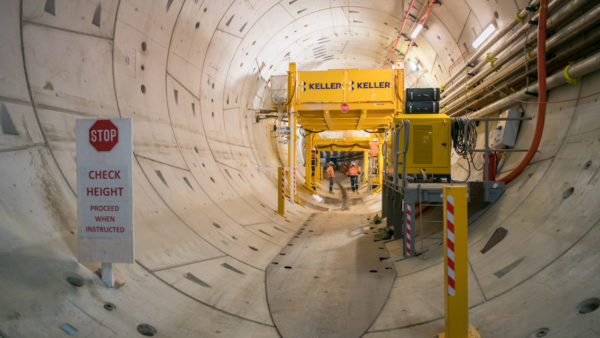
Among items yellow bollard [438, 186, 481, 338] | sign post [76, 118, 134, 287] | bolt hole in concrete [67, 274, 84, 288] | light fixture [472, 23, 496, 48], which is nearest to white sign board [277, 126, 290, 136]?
light fixture [472, 23, 496, 48]

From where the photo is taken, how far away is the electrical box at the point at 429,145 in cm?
559

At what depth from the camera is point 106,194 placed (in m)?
2.62

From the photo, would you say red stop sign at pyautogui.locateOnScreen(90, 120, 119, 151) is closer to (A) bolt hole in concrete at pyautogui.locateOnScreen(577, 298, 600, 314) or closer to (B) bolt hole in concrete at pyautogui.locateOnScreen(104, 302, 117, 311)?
(B) bolt hole in concrete at pyautogui.locateOnScreen(104, 302, 117, 311)

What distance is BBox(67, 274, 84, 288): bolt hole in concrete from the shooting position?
98.8 inches

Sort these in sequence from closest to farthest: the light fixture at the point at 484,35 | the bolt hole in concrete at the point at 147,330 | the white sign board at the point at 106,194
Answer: the bolt hole in concrete at the point at 147,330 → the white sign board at the point at 106,194 → the light fixture at the point at 484,35

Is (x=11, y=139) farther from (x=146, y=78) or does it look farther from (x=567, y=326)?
(x=567, y=326)

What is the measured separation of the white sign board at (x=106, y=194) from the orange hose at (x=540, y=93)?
4.82 meters

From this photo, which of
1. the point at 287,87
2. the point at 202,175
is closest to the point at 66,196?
the point at 202,175

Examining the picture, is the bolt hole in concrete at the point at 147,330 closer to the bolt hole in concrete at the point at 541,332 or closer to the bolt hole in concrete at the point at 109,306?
the bolt hole in concrete at the point at 109,306

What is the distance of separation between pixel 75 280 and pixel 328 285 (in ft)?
8.45

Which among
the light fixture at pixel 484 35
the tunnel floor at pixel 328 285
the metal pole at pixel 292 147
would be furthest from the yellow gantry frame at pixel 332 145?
the tunnel floor at pixel 328 285

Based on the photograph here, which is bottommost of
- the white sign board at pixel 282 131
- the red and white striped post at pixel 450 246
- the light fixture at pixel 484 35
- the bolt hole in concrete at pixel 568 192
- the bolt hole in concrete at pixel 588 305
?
the bolt hole in concrete at pixel 588 305

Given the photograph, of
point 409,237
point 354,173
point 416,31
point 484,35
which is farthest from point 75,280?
point 354,173

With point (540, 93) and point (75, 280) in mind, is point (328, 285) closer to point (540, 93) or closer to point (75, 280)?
point (75, 280)
